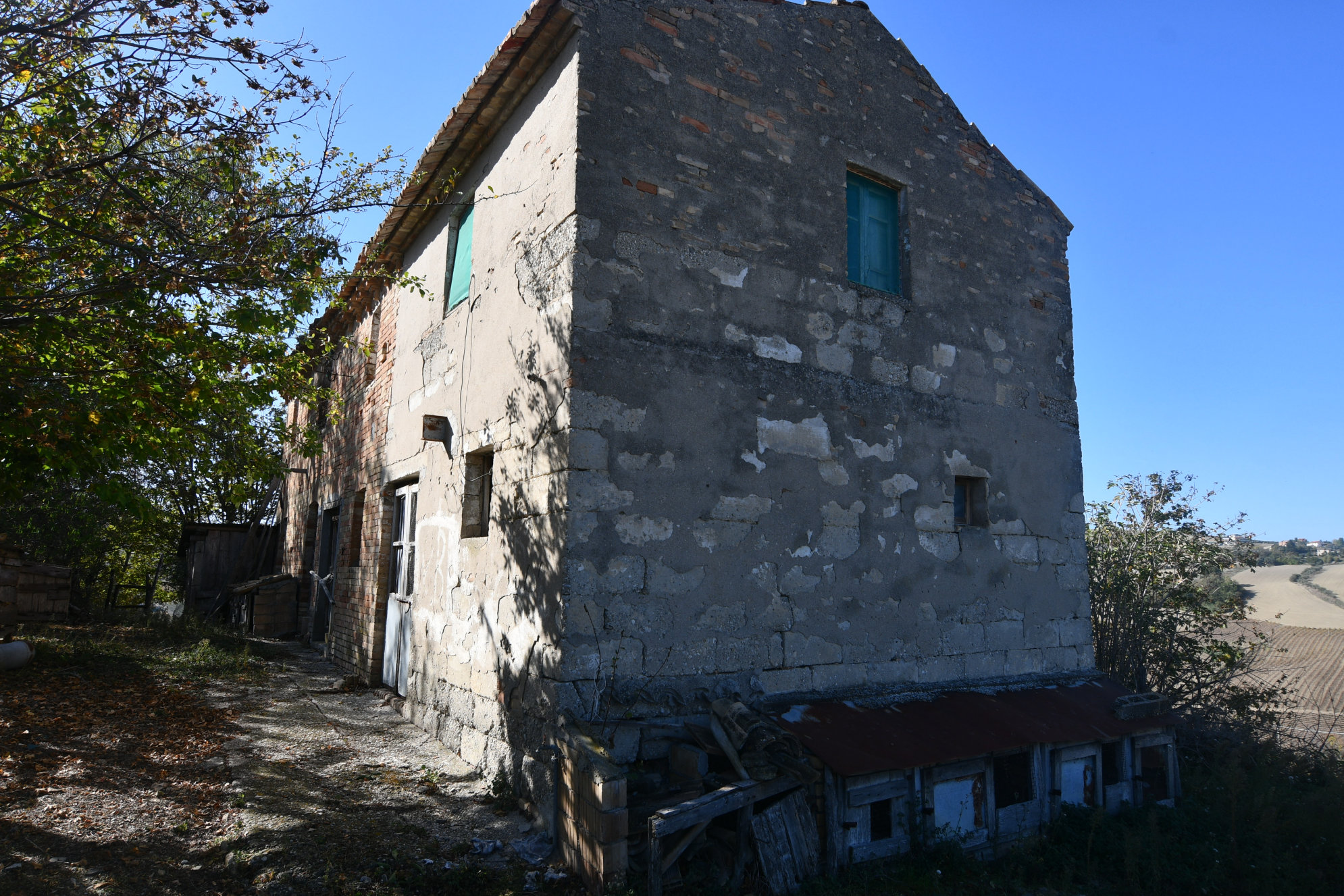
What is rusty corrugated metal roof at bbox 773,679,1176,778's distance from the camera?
4594 mm

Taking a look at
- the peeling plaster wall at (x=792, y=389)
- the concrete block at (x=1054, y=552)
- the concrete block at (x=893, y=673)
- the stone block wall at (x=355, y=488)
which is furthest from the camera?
the stone block wall at (x=355, y=488)

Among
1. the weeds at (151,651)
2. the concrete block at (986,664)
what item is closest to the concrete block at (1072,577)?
the concrete block at (986,664)

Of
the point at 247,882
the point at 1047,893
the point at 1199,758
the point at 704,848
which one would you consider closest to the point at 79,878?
the point at 247,882

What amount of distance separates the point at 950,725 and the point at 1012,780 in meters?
0.70

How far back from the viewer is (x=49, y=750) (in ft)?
17.3

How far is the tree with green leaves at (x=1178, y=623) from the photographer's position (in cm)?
855

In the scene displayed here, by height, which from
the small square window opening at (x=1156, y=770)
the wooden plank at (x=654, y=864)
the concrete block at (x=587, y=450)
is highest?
the concrete block at (x=587, y=450)

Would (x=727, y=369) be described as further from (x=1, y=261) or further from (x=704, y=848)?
(x=1, y=261)

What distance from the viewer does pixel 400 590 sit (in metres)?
7.48

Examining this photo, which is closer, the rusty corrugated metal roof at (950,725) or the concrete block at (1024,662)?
the rusty corrugated metal roof at (950,725)

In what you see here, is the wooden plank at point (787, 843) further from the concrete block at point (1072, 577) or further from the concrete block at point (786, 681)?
the concrete block at point (1072, 577)

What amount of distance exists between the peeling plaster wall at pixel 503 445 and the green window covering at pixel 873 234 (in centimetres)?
243

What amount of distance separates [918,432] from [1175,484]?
593cm

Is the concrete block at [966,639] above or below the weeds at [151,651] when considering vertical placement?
above
